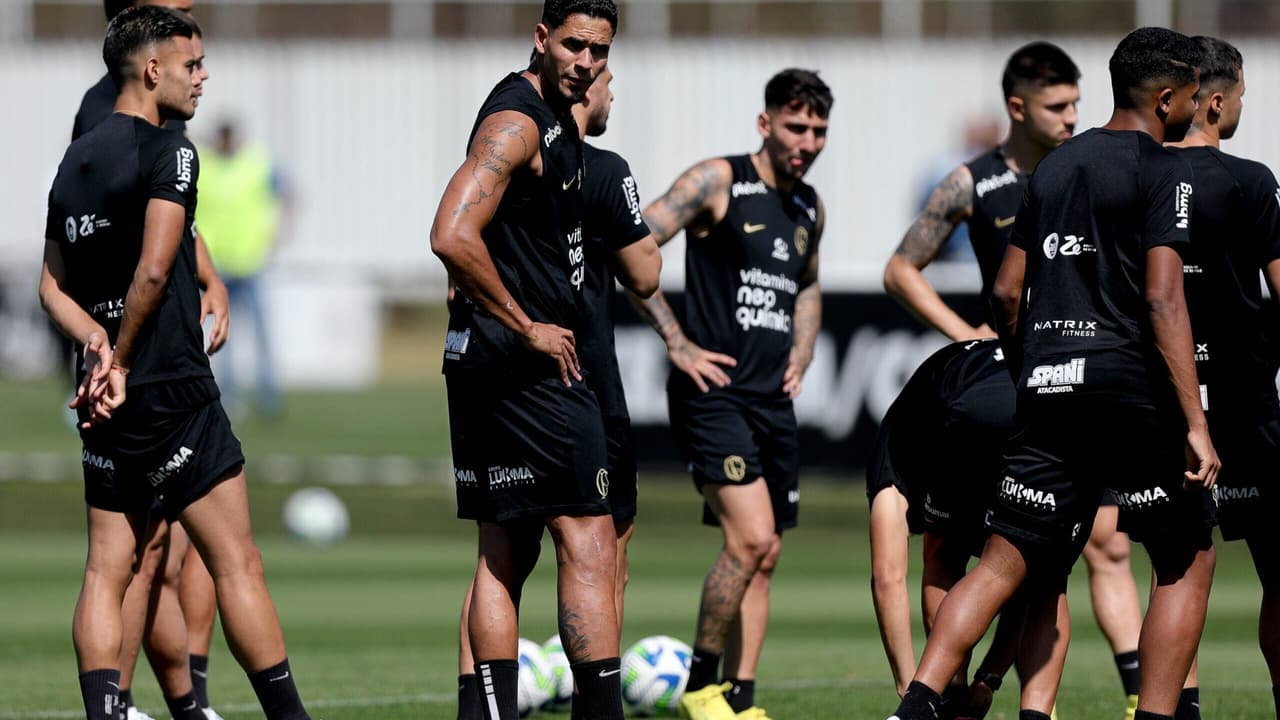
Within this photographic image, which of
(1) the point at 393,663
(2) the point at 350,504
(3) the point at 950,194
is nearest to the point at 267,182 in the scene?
(2) the point at 350,504

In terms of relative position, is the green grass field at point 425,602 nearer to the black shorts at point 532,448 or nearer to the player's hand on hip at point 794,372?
the player's hand on hip at point 794,372

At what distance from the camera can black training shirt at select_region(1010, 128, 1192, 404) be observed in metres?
6.40

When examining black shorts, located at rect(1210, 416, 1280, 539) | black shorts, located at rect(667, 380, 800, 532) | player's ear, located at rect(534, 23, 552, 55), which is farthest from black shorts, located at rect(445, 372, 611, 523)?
black shorts, located at rect(1210, 416, 1280, 539)

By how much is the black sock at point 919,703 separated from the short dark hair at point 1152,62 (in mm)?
1995

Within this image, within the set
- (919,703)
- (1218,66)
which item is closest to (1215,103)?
(1218,66)

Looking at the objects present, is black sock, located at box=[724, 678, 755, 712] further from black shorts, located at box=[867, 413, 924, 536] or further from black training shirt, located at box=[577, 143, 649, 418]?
black training shirt, located at box=[577, 143, 649, 418]

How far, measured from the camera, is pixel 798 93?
8758 millimetres

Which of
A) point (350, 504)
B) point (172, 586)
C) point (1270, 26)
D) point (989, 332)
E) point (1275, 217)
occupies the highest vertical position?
point (1270, 26)

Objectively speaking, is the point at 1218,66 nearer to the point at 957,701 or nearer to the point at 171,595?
the point at 957,701

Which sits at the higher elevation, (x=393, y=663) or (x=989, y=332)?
(x=989, y=332)

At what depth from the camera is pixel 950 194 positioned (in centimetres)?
856

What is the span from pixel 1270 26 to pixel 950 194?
17.2 m

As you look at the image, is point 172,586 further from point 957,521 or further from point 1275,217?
point 1275,217

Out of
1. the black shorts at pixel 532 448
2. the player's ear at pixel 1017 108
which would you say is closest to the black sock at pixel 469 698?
the black shorts at pixel 532 448
